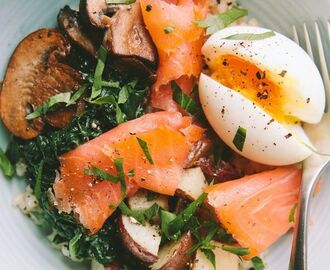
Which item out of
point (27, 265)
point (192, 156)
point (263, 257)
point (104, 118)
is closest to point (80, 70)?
point (104, 118)

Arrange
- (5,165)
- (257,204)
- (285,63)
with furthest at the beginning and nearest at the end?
(5,165) < (257,204) < (285,63)

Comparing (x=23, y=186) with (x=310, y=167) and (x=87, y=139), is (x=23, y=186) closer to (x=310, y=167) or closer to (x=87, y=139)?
(x=87, y=139)

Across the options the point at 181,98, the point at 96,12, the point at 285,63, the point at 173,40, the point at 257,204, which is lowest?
the point at 257,204

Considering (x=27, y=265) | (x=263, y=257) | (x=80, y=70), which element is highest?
(x=80, y=70)

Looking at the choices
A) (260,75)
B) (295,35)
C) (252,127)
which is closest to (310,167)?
(252,127)

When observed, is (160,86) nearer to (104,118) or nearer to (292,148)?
(104,118)

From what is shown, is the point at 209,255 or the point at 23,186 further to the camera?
the point at 23,186

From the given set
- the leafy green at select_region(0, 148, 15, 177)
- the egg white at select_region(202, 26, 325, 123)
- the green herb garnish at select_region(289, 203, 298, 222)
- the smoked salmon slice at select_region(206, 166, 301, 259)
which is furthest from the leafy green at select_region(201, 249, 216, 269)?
the leafy green at select_region(0, 148, 15, 177)
